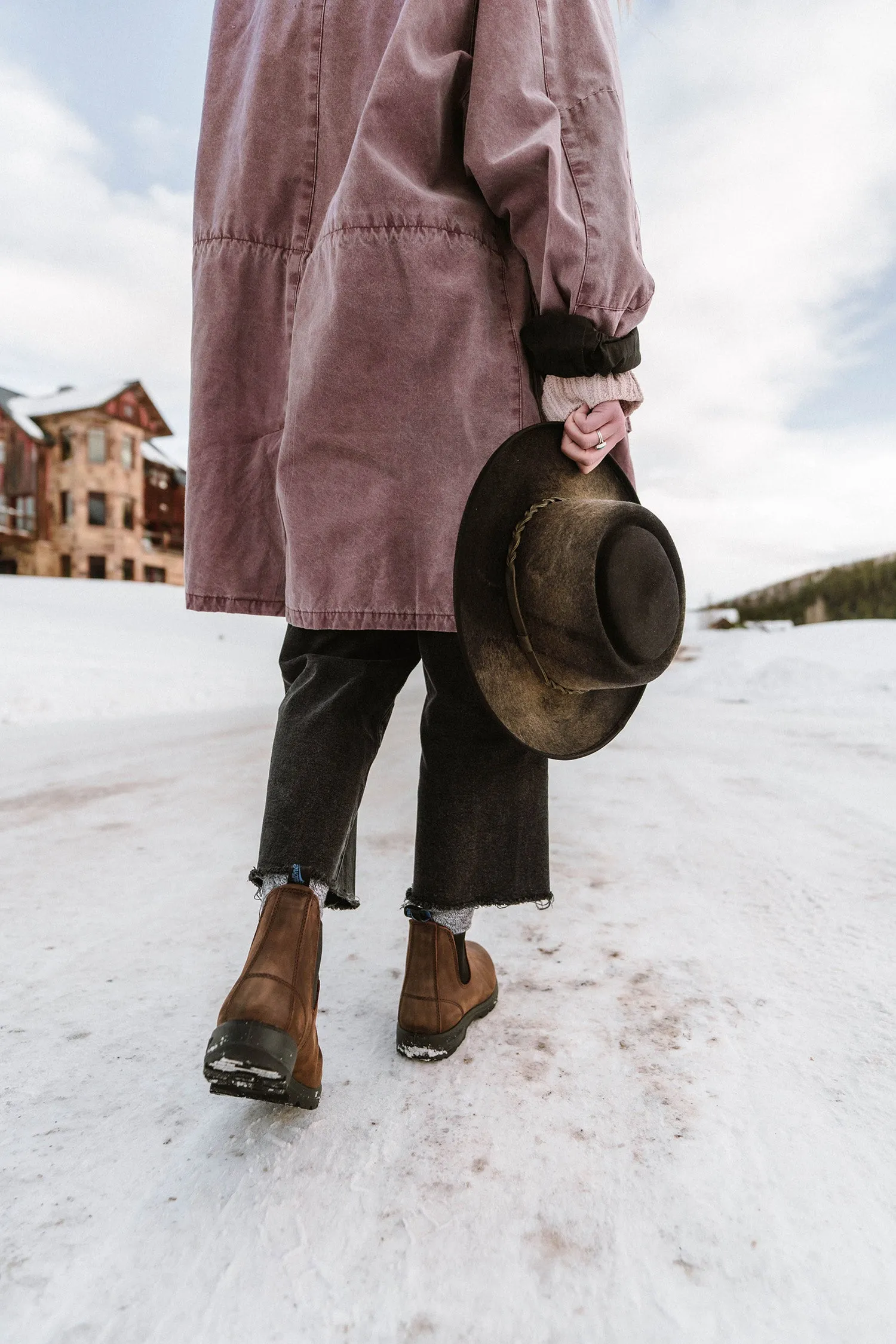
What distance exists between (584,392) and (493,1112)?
3.08ft

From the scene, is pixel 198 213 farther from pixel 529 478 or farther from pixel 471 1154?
pixel 471 1154

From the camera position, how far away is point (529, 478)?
107 centimetres

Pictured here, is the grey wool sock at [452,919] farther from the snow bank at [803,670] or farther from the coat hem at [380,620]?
the snow bank at [803,670]

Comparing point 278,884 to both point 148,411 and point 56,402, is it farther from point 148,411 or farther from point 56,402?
point 148,411

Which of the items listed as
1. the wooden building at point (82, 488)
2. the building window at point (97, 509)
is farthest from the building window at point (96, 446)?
the building window at point (97, 509)

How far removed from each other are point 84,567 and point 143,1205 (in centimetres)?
2149

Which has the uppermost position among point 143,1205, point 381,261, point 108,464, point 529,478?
point 108,464

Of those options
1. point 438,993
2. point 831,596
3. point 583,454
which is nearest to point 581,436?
point 583,454

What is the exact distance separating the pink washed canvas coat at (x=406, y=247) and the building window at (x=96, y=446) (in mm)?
21549

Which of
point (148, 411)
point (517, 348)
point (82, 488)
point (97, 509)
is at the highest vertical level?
point (148, 411)

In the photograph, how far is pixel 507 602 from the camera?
1.08 meters

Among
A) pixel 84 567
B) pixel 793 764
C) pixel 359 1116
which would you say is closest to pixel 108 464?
pixel 84 567

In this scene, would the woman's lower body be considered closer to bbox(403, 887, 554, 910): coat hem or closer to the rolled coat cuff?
bbox(403, 887, 554, 910): coat hem

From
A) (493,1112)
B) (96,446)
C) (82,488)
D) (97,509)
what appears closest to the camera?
(493,1112)
